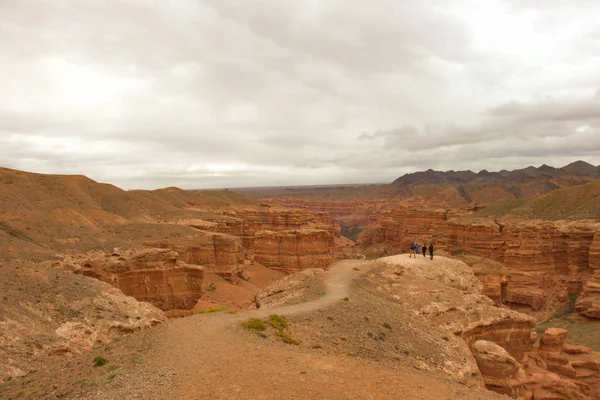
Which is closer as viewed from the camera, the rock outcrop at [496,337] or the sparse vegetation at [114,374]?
the sparse vegetation at [114,374]

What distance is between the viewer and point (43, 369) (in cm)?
1033

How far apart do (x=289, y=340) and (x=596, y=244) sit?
40623 mm

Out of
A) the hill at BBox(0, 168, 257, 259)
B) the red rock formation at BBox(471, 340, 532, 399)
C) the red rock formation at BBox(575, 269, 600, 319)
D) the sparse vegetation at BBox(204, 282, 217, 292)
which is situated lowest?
the red rock formation at BBox(575, 269, 600, 319)

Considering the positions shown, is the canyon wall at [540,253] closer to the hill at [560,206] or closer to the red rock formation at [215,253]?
the hill at [560,206]

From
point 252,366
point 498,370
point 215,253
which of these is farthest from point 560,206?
point 252,366

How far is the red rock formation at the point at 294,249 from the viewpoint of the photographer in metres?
43.7

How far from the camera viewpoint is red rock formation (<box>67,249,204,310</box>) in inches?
852

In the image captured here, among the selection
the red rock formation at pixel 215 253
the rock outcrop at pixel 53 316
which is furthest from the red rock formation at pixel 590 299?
the rock outcrop at pixel 53 316

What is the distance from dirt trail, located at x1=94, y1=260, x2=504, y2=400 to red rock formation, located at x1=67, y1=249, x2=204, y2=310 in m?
11.0

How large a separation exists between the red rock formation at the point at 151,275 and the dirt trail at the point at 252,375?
11.0 metres

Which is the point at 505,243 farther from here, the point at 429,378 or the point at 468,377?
the point at 429,378

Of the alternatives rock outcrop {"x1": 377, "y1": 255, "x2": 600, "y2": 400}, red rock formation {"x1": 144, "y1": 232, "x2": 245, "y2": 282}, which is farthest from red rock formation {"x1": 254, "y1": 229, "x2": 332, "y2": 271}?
rock outcrop {"x1": 377, "y1": 255, "x2": 600, "y2": 400}

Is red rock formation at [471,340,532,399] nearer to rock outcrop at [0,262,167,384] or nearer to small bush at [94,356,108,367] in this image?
rock outcrop at [0,262,167,384]

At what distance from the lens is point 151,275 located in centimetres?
2330
